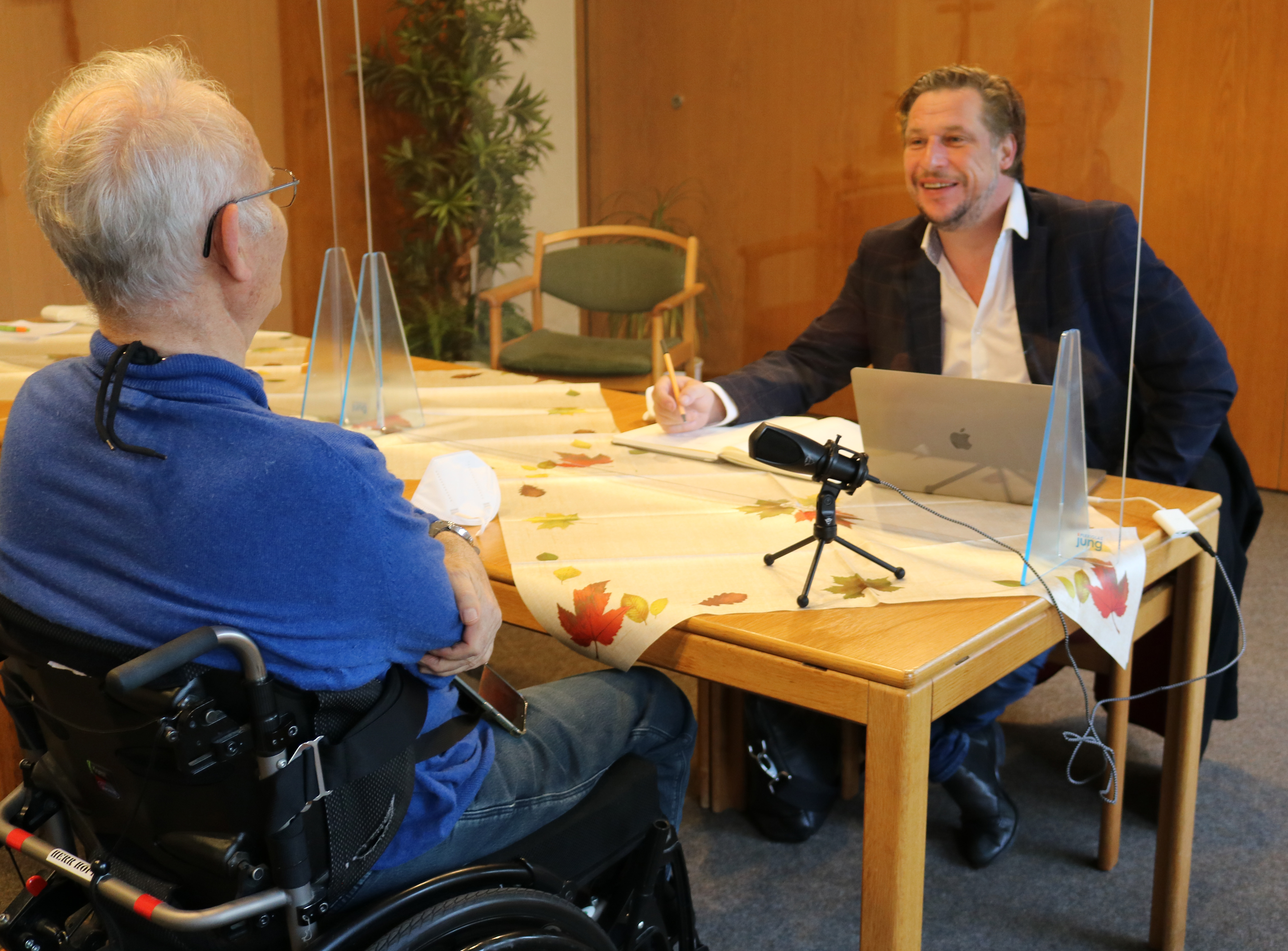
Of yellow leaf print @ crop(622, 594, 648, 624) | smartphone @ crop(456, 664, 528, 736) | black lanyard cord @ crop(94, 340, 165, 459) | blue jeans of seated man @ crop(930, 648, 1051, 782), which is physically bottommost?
blue jeans of seated man @ crop(930, 648, 1051, 782)

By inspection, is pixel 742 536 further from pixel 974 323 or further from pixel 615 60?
pixel 615 60

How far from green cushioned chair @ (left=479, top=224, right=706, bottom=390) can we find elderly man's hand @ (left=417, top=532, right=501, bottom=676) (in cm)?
84

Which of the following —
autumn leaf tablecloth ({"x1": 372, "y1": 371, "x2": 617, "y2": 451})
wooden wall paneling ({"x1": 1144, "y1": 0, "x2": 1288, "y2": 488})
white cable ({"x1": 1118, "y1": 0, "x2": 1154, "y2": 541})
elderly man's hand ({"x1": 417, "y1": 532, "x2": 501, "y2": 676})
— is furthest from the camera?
wooden wall paneling ({"x1": 1144, "y1": 0, "x2": 1288, "y2": 488})

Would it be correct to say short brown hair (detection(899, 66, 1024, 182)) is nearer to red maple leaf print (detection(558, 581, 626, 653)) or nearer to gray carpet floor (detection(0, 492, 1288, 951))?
red maple leaf print (detection(558, 581, 626, 653))

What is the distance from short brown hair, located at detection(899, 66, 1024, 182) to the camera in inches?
51.7

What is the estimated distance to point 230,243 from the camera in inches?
35.6

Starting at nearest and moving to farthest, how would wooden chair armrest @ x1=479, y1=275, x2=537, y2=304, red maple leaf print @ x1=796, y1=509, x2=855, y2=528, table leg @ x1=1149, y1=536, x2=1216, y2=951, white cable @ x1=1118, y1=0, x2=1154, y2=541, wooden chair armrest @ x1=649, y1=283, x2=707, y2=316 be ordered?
white cable @ x1=1118, y1=0, x2=1154, y2=541
red maple leaf print @ x1=796, y1=509, x2=855, y2=528
table leg @ x1=1149, y1=536, x2=1216, y2=951
wooden chair armrest @ x1=649, y1=283, x2=707, y2=316
wooden chair armrest @ x1=479, y1=275, x2=537, y2=304

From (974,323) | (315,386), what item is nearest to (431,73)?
(315,386)

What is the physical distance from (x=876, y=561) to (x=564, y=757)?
382 mm

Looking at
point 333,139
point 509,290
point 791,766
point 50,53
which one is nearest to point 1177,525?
point 791,766

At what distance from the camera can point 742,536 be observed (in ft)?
4.35

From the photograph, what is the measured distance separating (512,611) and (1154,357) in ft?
2.94

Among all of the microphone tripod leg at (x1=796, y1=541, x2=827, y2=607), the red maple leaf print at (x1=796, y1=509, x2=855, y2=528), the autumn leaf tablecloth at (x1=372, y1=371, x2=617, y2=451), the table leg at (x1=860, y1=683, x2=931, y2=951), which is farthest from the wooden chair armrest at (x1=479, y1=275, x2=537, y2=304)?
the table leg at (x1=860, y1=683, x2=931, y2=951)

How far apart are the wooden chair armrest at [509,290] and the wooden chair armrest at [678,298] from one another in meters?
0.28
